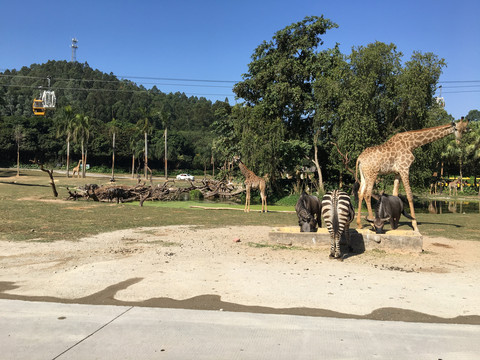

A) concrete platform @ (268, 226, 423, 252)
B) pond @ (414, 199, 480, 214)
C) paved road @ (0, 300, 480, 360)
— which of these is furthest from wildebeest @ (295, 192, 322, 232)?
pond @ (414, 199, 480, 214)

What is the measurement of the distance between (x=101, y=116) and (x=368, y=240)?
110737 millimetres

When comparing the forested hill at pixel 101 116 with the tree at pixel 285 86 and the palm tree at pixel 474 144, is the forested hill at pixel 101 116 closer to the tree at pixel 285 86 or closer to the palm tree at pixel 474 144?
the tree at pixel 285 86

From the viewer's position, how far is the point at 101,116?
11000 cm

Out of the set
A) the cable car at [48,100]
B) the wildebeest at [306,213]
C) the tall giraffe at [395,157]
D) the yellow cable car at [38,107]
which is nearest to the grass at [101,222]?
the tall giraffe at [395,157]

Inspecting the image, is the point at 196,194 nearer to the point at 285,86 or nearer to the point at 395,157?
the point at 285,86

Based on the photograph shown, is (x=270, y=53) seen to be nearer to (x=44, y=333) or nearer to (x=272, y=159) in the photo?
(x=272, y=159)

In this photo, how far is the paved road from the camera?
403cm

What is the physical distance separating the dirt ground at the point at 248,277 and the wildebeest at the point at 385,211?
99cm

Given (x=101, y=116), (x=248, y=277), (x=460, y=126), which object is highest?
(x=101, y=116)

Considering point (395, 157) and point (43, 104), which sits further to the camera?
point (43, 104)

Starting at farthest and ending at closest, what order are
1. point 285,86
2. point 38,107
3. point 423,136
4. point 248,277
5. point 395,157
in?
point 38,107, point 285,86, point 423,136, point 395,157, point 248,277

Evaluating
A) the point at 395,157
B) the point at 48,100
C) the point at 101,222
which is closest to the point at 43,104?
the point at 48,100

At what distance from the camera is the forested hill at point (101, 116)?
75562 millimetres

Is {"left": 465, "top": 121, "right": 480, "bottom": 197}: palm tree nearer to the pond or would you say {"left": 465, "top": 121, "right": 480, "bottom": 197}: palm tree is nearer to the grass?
the pond
